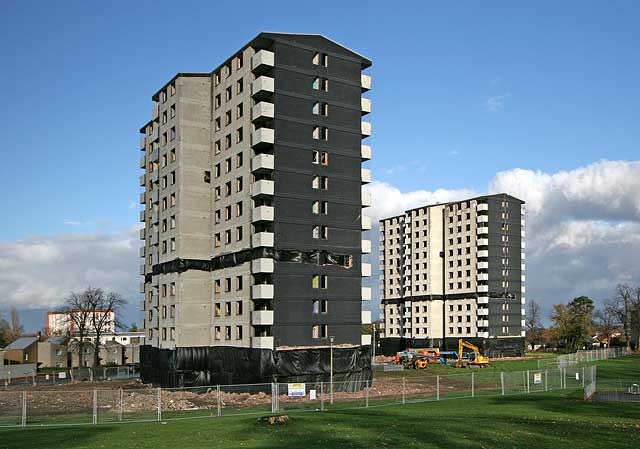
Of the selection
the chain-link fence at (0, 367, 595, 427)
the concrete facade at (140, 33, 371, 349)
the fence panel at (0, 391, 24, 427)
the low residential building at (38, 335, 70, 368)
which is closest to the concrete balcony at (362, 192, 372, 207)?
the concrete facade at (140, 33, 371, 349)

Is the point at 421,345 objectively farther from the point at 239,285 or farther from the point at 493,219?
the point at 239,285

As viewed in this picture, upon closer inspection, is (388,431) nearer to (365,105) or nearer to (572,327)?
(365,105)

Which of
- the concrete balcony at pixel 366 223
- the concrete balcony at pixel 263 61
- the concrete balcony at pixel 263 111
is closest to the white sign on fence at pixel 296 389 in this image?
the concrete balcony at pixel 366 223

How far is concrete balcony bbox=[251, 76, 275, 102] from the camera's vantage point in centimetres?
7069

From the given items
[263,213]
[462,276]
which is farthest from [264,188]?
[462,276]

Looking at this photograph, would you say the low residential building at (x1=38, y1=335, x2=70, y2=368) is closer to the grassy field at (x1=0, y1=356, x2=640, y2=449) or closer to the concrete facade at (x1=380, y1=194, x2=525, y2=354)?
the concrete facade at (x1=380, y1=194, x2=525, y2=354)

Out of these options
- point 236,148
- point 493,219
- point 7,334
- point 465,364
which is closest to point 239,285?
point 236,148

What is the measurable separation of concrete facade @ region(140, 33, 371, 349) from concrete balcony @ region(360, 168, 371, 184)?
135mm

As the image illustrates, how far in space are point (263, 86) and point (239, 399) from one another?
3186cm

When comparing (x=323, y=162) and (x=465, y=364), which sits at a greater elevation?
(x=323, y=162)

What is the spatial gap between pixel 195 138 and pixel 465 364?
2311 inches

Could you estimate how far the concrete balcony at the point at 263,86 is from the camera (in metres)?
70.7

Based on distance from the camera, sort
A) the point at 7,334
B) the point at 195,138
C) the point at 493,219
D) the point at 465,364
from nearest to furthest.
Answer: the point at 195,138 < the point at 465,364 < the point at 493,219 < the point at 7,334

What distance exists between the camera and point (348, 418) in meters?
42.0
